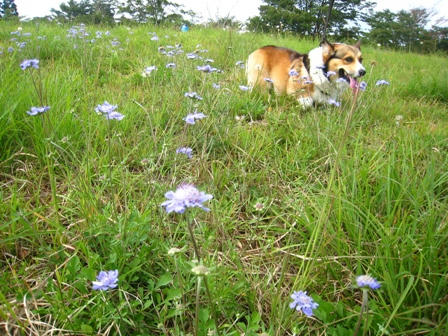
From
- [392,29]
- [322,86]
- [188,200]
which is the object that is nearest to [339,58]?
[322,86]

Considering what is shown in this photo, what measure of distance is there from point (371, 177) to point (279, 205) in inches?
22.6

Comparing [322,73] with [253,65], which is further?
[253,65]

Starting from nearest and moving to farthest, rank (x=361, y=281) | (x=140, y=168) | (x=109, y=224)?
1. (x=361, y=281)
2. (x=109, y=224)
3. (x=140, y=168)

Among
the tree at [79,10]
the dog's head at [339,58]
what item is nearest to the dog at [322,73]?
Result: the dog's head at [339,58]

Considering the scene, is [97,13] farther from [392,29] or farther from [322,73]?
[392,29]

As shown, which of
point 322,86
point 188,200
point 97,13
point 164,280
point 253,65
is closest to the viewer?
point 188,200

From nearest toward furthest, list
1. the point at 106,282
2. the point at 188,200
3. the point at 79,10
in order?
the point at 188,200 < the point at 106,282 < the point at 79,10

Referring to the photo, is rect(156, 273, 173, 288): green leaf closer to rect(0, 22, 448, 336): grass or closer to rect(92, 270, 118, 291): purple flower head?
rect(0, 22, 448, 336): grass

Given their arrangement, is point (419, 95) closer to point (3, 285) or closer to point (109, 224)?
point (109, 224)

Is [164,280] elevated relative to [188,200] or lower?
lower

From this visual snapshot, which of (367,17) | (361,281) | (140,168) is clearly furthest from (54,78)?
(367,17)

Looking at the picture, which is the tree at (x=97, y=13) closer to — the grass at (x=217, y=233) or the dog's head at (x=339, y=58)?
the grass at (x=217, y=233)

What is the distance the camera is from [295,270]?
1402 mm

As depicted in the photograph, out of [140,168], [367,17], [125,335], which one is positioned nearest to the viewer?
[125,335]
